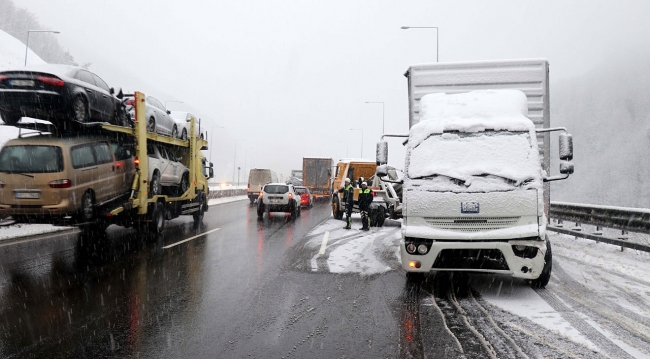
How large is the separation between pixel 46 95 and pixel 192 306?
5.39m

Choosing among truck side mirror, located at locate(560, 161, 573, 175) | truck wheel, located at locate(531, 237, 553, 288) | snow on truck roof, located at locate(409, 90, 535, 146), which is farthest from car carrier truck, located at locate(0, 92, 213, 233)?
truck side mirror, located at locate(560, 161, 573, 175)

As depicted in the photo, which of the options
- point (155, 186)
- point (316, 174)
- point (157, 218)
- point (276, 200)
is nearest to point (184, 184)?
point (155, 186)

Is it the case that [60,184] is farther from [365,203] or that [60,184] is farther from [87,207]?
[365,203]

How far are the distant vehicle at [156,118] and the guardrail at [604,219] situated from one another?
11041 mm

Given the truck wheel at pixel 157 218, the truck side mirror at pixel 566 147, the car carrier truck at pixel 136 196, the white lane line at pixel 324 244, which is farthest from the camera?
the truck wheel at pixel 157 218

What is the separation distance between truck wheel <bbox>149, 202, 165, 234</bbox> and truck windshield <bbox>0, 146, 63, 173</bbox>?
11.0 ft

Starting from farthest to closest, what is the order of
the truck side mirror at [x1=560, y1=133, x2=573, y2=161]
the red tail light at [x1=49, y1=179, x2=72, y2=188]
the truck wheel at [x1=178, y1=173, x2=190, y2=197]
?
the truck wheel at [x1=178, y1=173, x2=190, y2=197] < the red tail light at [x1=49, y1=179, x2=72, y2=188] < the truck side mirror at [x1=560, y1=133, x2=573, y2=161]

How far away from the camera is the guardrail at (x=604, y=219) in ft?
31.1

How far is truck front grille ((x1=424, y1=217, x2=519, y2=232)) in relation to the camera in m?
5.87

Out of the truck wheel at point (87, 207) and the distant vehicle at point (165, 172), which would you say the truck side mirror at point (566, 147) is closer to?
the truck wheel at point (87, 207)

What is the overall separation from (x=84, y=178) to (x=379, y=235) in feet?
25.1

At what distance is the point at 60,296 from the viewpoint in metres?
5.72

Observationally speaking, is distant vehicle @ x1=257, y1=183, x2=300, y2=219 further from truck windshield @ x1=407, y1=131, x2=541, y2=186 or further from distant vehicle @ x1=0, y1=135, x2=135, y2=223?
truck windshield @ x1=407, y1=131, x2=541, y2=186

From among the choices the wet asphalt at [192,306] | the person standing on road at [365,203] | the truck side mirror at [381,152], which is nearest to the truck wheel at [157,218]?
Result: the wet asphalt at [192,306]
